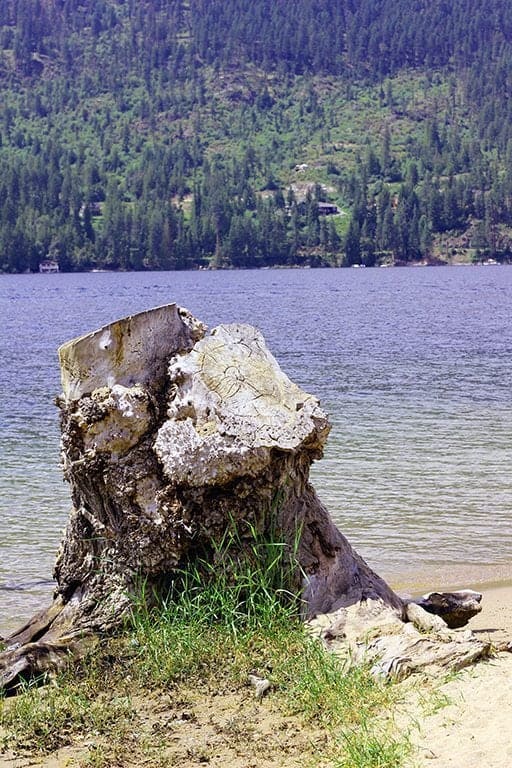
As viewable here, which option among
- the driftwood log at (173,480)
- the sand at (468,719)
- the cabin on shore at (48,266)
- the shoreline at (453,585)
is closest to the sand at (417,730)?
the sand at (468,719)

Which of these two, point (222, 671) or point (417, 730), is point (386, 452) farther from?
point (417, 730)

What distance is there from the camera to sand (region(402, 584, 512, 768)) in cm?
485

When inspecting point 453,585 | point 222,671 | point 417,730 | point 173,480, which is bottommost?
point 453,585

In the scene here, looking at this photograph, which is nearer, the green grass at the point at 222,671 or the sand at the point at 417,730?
the sand at the point at 417,730

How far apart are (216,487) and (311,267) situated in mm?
192932

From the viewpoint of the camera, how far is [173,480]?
21.7 ft

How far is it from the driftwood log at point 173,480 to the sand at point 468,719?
82 cm

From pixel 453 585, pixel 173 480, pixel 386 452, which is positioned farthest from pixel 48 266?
pixel 173 480

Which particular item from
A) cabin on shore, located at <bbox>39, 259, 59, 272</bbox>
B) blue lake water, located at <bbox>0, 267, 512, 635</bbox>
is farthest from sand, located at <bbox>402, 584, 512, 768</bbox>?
cabin on shore, located at <bbox>39, 259, 59, 272</bbox>

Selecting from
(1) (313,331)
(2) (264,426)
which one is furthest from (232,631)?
(1) (313,331)

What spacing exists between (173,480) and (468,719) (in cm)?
234

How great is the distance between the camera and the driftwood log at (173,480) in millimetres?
6590

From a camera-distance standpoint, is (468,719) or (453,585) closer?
(468,719)

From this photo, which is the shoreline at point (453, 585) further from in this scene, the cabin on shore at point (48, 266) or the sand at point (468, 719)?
the cabin on shore at point (48, 266)
